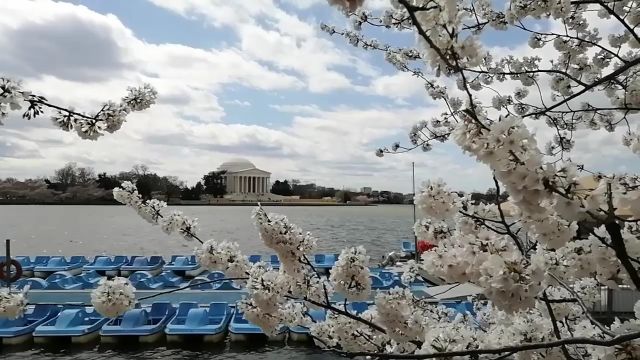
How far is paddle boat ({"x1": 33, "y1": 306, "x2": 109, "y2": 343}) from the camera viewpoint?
38.7ft

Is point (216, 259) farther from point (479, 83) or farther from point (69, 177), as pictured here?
point (69, 177)

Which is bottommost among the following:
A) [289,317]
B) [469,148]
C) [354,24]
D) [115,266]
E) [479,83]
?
[115,266]

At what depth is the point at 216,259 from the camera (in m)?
4.01

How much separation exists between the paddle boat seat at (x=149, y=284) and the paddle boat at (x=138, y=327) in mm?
3613

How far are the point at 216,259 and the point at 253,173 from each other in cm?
9728

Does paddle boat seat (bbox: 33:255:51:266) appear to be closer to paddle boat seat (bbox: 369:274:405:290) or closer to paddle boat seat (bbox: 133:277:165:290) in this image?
paddle boat seat (bbox: 133:277:165:290)

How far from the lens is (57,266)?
71.6 ft

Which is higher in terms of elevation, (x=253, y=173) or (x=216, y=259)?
(x=253, y=173)

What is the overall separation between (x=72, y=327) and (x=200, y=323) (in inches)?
105

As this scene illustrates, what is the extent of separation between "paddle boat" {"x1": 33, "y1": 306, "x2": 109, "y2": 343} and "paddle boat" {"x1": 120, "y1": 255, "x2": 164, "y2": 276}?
8980mm

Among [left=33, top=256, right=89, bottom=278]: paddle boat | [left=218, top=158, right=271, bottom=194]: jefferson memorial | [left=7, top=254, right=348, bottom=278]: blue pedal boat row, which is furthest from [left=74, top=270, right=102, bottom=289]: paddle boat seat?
[left=218, top=158, right=271, bottom=194]: jefferson memorial

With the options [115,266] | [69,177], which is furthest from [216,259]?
[69,177]

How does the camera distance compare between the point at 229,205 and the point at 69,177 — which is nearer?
the point at 69,177

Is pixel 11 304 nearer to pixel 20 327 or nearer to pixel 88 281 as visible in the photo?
pixel 20 327
